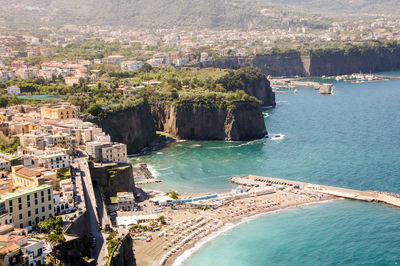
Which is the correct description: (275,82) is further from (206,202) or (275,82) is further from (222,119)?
(206,202)

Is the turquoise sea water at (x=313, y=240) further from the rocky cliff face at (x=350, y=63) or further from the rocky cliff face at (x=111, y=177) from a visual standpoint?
the rocky cliff face at (x=350, y=63)

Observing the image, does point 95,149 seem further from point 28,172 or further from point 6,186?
point 6,186

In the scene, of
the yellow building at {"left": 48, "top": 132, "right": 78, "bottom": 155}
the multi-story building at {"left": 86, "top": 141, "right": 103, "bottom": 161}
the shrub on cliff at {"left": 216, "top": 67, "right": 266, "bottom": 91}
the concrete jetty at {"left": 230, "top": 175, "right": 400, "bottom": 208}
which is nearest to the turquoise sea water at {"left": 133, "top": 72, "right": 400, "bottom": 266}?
the concrete jetty at {"left": 230, "top": 175, "right": 400, "bottom": 208}

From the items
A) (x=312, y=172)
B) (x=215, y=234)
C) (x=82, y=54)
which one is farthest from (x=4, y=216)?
(x=82, y=54)

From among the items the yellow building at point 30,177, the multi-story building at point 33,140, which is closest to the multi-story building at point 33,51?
the multi-story building at point 33,140

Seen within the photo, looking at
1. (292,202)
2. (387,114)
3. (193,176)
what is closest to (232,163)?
(193,176)

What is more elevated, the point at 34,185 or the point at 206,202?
the point at 34,185

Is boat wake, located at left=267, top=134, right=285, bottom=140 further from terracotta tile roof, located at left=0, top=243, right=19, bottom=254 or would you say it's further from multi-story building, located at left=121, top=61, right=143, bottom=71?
terracotta tile roof, located at left=0, top=243, right=19, bottom=254
